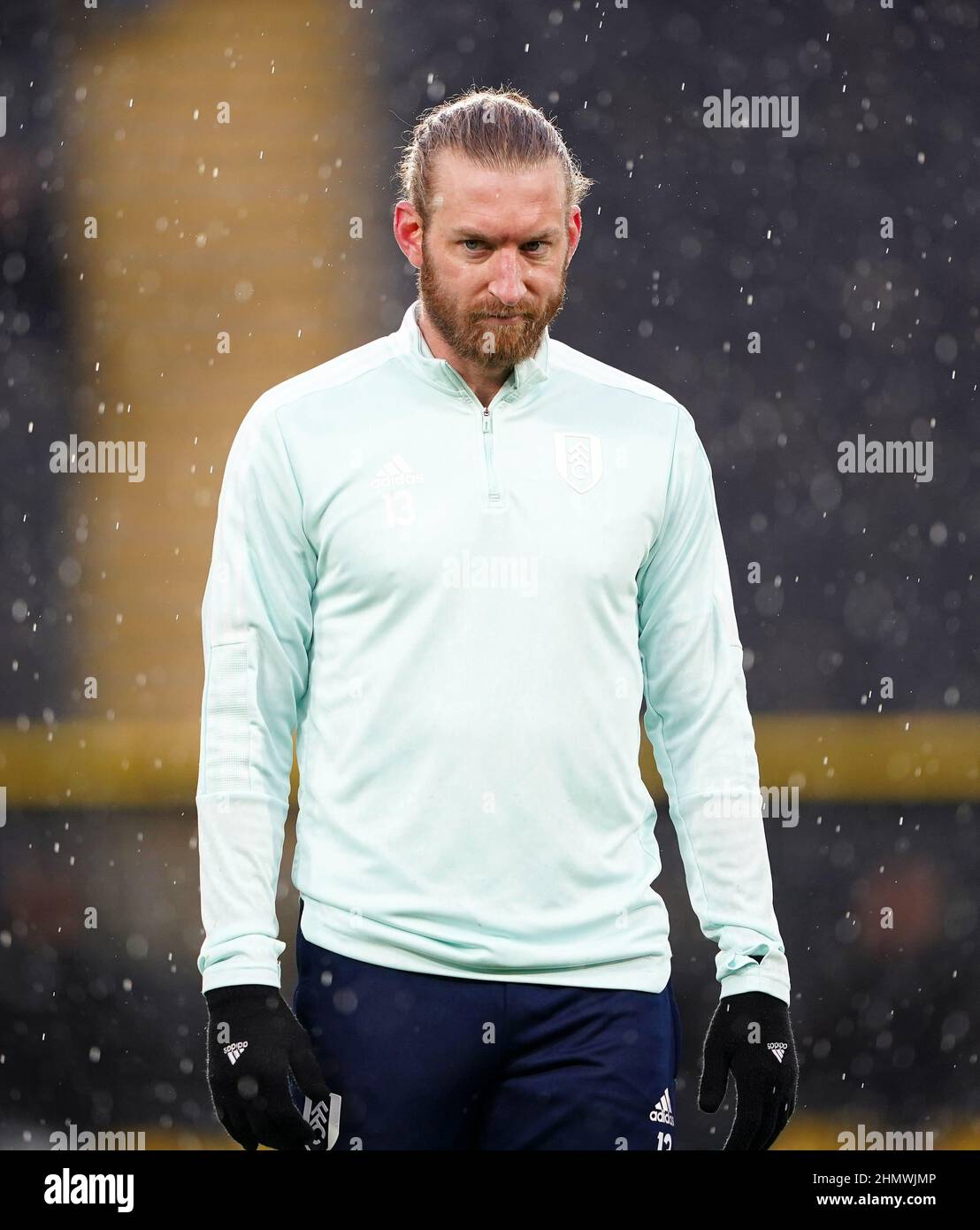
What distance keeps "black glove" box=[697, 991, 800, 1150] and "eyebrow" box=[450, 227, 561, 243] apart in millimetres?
1125

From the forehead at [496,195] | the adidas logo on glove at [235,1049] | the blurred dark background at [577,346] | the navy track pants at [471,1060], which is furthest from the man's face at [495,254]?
the blurred dark background at [577,346]

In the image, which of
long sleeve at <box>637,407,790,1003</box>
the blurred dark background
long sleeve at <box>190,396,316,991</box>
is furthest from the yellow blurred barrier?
long sleeve at <box>190,396,316,991</box>

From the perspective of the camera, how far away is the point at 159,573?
4812 millimetres

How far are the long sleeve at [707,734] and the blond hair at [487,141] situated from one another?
0.45 metres

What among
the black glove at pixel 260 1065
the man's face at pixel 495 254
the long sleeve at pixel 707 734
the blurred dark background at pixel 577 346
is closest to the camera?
the black glove at pixel 260 1065

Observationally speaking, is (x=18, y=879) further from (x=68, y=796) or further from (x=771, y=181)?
(x=771, y=181)

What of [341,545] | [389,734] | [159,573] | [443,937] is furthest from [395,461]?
[159,573]

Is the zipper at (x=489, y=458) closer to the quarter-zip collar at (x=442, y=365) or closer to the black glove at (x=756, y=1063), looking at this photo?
the quarter-zip collar at (x=442, y=365)

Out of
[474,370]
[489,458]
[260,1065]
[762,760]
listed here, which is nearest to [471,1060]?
[260,1065]

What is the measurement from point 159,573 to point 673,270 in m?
1.66

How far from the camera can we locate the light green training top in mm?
2299

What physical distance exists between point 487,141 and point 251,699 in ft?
2.79

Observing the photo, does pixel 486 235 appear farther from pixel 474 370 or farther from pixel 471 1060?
pixel 471 1060

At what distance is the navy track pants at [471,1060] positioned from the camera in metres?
2.29
